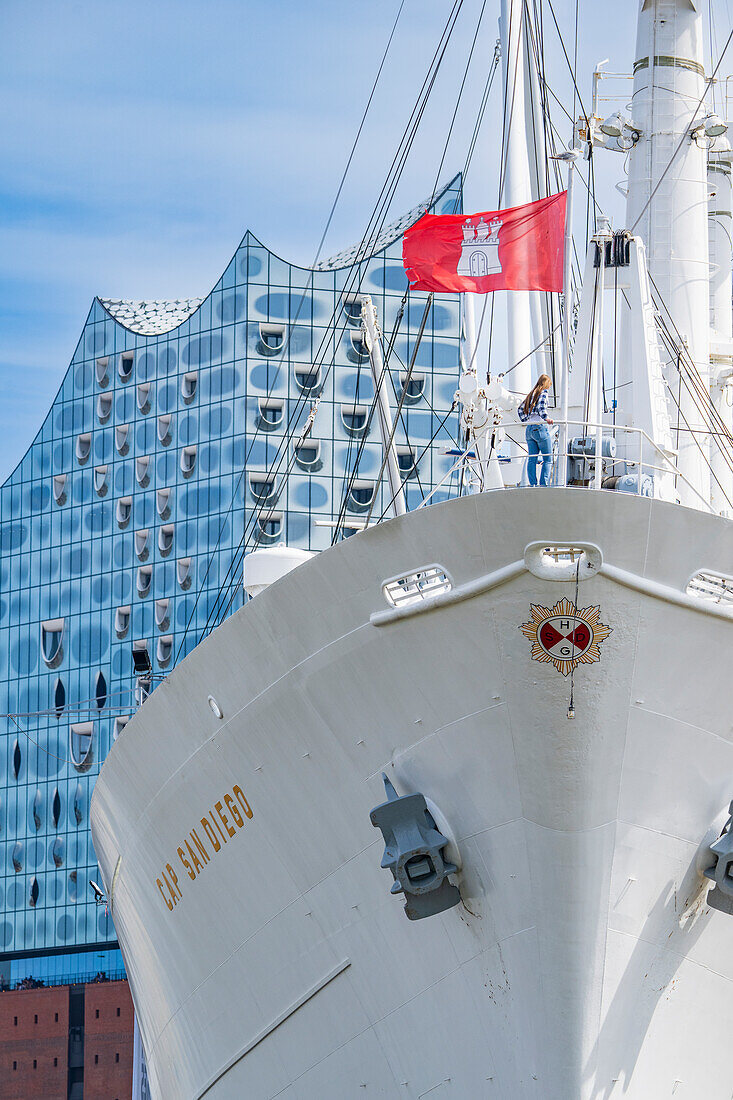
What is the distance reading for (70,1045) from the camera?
40938 mm

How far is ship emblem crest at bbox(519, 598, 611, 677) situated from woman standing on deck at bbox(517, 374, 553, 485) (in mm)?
1586

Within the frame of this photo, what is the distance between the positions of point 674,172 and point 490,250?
5.09 m

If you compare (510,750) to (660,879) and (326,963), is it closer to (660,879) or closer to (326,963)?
(660,879)

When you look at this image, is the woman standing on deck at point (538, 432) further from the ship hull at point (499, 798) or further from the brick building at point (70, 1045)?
the brick building at point (70, 1045)

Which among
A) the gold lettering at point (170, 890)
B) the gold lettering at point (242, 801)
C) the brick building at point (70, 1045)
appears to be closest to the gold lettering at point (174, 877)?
the gold lettering at point (170, 890)

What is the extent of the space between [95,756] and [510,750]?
3985 centimetres

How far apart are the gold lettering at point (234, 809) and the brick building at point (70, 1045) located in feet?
101

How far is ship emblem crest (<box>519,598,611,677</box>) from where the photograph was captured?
9.23 m

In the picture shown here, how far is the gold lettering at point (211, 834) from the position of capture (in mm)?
11414

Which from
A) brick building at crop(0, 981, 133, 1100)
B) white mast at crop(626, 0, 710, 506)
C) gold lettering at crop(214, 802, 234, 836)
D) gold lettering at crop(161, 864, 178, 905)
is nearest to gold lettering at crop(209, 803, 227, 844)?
gold lettering at crop(214, 802, 234, 836)

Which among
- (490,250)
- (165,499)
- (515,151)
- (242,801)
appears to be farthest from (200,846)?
(165,499)

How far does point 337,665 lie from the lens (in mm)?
10172

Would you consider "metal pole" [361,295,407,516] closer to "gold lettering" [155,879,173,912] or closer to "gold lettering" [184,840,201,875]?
"gold lettering" [184,840,201,875]

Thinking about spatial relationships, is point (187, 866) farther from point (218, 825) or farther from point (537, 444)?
point (537, 444)
